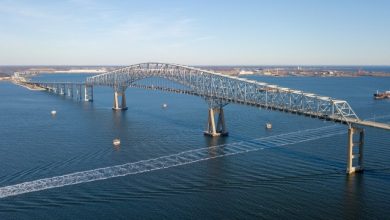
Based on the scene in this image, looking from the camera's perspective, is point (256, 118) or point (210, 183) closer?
point (210, 183)

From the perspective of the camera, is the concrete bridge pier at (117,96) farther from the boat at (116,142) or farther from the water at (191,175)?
the boat at (116,142)

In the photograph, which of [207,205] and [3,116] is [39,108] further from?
[207,205]

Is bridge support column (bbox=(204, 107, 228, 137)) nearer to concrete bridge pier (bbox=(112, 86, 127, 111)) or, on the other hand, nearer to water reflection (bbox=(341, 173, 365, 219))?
water reflection (bbox=(341, 173, 365, 219))

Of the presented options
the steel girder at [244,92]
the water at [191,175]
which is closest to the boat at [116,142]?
the water at [191,175]

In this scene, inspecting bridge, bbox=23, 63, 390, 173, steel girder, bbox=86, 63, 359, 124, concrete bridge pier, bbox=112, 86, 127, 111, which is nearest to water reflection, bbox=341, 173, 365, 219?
bridge, bbox=23, 63, 390, 173

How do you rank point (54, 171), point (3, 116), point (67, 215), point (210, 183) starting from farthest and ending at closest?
point (3, 116), point (54, 171), point (210, 183), point (67, 215)

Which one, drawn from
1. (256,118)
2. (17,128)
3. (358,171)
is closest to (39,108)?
(17,128)
